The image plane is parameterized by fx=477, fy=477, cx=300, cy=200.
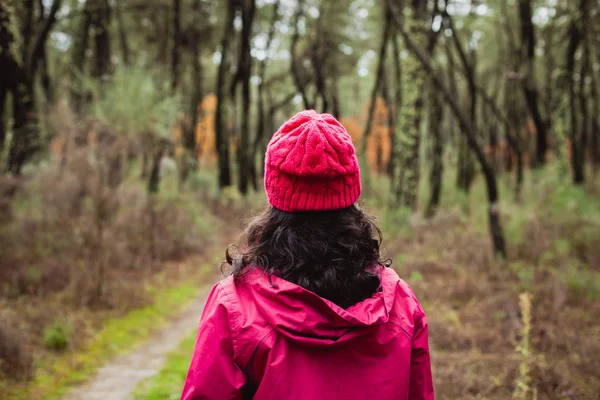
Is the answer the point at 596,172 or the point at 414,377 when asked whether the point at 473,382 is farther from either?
the point at 596,172

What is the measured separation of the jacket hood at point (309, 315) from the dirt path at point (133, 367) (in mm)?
3602

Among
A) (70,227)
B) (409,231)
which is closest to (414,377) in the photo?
(70,227)

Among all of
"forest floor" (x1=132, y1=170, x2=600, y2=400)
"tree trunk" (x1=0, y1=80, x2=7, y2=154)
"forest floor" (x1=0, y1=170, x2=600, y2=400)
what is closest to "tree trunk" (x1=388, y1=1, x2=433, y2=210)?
"forest floor" (x1=132, y1=170, x2=600, y2=400)

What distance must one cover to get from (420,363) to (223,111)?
51.3 ft

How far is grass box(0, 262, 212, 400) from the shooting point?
446cm

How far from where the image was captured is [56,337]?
206 inches

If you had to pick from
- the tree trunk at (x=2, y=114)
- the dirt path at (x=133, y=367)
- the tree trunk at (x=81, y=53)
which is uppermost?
the tree trunk at (x=81, y=53)

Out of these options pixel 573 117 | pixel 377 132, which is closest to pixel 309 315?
pixel 573 117

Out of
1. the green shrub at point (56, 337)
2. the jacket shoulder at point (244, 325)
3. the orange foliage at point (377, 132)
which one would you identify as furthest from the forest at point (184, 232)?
the orange foliage at point (377, 132)

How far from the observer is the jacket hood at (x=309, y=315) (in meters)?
1.55

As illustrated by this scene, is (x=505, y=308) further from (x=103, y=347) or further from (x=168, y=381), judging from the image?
(x=103, y=347)

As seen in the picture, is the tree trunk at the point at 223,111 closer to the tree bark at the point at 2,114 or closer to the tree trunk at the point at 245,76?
the tree trunk at the point at 245,76

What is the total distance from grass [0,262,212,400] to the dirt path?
0.11m

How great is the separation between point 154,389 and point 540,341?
12.9ft
